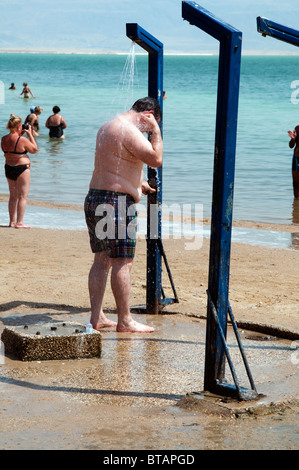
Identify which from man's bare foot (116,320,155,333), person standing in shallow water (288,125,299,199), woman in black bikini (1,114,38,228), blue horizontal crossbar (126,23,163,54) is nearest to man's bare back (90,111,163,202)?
blue horizontal crossbar (126,23,163,54)

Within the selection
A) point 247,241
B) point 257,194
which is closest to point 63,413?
point 247,241

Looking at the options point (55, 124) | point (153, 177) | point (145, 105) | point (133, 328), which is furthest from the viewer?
point (55, 124)

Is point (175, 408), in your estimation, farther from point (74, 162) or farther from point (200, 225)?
point (74, 162)

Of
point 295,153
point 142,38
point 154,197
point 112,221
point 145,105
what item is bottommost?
point 112,221

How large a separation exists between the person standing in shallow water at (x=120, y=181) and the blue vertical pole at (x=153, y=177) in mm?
481

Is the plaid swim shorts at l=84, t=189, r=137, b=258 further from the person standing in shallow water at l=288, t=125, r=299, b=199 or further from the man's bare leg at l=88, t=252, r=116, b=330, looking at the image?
the person standing in shallow water at l=288, t=125, r=299, b=199

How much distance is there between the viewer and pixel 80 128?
1265 inches

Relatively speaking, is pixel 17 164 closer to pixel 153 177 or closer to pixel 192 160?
pixel 153 177

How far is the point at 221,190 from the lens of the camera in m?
4.25

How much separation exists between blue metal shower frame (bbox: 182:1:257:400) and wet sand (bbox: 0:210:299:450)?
29 centimetres

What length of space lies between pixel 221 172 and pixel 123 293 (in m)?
1.70

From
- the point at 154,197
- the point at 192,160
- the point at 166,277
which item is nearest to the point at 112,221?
the point at 154,197

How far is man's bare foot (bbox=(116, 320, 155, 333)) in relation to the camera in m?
5.75

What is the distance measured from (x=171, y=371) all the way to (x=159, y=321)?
1.31 meters
